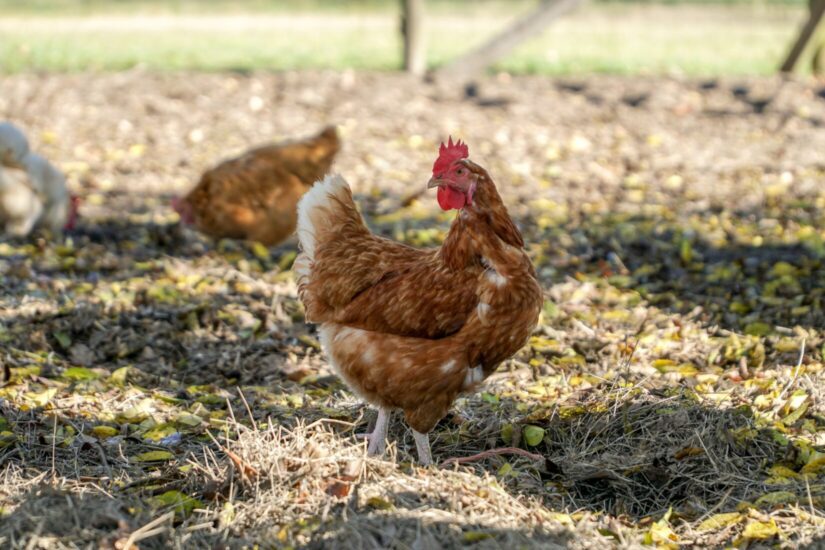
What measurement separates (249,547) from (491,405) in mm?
1576

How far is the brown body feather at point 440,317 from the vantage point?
137 inches

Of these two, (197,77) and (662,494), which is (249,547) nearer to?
(662,494)

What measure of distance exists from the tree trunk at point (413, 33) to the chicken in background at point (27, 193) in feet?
17.8

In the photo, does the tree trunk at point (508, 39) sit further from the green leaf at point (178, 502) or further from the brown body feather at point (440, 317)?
the green leaf at point (178, 502)

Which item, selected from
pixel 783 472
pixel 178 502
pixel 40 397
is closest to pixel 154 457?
pixel 178 502

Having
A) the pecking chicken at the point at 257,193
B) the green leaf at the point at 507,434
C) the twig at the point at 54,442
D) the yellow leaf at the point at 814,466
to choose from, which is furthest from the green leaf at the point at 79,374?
the yellow leaf at the point at 814,466

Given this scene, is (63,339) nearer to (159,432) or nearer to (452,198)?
(159,432)

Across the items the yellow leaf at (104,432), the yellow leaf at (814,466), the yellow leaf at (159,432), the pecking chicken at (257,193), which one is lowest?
the yellow leaf at (159,432)

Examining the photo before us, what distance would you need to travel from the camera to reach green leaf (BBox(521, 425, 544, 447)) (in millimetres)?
3809

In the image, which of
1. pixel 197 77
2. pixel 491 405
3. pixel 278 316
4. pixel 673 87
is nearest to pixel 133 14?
pixel 197 77

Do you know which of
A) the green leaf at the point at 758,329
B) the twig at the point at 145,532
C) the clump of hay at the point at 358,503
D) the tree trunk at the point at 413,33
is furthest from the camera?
the tree trunk at the point at 413,33

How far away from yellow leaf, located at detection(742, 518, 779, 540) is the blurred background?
8.25m

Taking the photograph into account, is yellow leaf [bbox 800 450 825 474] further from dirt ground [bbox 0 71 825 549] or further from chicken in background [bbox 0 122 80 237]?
chicken in background [bbox 0 122 80 237]

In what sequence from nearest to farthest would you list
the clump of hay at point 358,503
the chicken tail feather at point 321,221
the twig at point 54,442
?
the clump of hay at point 358,503, the twig at point 54,442, the chicken tail feather at point 321,221
